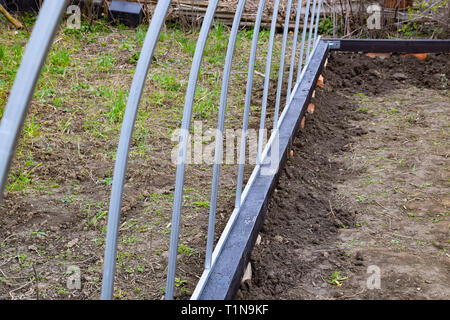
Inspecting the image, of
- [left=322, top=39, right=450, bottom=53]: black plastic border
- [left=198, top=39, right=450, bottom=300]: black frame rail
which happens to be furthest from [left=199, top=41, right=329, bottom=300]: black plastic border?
[left=322, top=39, right=450, bottom=53]: black plastic border

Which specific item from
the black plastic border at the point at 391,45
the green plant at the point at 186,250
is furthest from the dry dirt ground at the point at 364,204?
the black plastic border at the point at 391,45

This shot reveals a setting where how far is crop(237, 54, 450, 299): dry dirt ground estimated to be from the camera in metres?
2.09

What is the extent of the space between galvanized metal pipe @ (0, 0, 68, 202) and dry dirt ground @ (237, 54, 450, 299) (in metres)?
1.45

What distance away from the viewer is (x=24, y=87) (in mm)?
674

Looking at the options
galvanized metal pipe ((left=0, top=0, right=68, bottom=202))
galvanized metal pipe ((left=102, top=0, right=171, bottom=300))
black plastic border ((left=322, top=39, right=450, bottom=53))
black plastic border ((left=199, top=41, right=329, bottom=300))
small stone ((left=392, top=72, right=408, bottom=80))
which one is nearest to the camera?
galvanized metal pipe ((left=0, top=0, right=68, bottom=202))

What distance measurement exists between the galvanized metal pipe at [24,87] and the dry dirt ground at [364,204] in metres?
1.45

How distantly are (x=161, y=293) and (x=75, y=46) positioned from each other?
3.57m

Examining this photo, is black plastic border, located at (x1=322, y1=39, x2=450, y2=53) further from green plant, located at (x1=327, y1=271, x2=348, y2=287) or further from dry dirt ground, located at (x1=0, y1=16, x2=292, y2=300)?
green plant, located at (x1=327, y1=271, x2=348, y2=287)

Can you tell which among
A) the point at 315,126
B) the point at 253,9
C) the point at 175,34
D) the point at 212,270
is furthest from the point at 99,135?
the point at 253,9

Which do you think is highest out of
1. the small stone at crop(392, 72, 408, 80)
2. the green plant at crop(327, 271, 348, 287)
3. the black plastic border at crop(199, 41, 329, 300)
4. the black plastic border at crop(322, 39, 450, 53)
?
the black plastic border at crop(322, 39, 450, 53)

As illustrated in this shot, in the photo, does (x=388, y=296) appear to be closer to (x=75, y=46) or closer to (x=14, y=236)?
(x=14, y=236)

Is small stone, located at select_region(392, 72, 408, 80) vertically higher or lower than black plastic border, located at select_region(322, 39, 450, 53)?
lower

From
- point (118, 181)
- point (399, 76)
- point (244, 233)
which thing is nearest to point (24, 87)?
point (118, 181)
